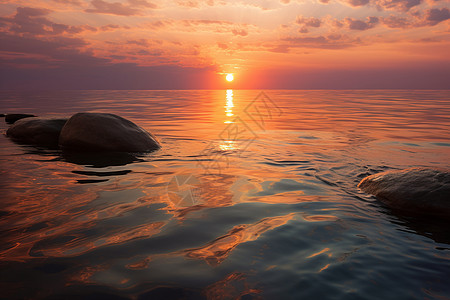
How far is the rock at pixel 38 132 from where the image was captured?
7.86m

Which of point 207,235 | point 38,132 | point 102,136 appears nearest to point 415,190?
point 207,235

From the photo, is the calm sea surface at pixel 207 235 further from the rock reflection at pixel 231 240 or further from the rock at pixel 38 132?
the rock at pixel 38 132

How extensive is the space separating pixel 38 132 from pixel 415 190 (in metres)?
8.27

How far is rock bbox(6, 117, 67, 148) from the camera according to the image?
7.86 metres

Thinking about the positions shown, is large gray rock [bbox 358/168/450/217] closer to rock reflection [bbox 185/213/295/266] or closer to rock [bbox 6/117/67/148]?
rock reflection [bbox 185/213/295/266]

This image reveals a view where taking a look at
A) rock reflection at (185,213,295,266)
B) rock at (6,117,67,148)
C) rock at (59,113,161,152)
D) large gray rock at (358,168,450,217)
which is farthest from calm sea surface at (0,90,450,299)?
rock at (6,117,67,148)

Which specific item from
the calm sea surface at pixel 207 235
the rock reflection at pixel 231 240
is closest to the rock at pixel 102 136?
the calm sea surface at pixel 207 235

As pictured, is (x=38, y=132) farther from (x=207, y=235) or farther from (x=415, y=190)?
(x=415, y=190)

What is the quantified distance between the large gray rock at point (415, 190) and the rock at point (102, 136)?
4.65m

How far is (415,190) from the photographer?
376 cm

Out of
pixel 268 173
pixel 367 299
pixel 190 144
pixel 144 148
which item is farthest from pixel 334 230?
pixel 190 144

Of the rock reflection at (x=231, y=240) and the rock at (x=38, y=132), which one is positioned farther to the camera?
the rock at (x=38, y=132)

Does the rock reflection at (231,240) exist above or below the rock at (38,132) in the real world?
below

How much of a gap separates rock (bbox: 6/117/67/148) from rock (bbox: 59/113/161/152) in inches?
32.0
